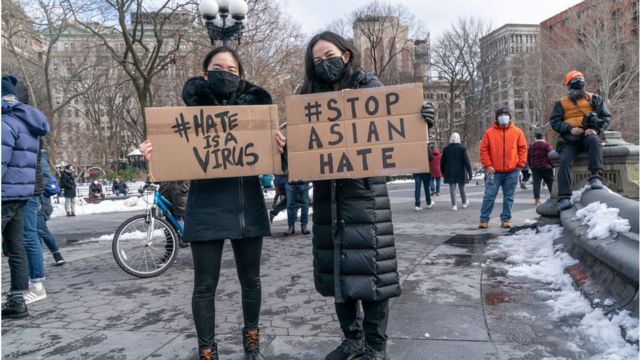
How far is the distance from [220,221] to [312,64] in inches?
45.7

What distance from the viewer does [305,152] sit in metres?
2.88

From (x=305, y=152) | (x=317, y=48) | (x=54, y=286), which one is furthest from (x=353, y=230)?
(x=54, y=286)

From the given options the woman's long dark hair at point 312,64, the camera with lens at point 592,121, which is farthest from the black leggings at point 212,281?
the camera with lens at point 592,121

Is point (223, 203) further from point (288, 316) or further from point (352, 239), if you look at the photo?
point (288, 316)

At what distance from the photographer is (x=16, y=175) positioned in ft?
13.3

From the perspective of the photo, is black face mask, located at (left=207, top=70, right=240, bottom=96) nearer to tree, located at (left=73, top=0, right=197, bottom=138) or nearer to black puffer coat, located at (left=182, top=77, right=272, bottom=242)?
black puffer coat, located at (left=182, top=77, right=272, bottom=242)

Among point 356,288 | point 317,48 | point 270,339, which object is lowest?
point 270,339

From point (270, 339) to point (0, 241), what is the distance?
273cm

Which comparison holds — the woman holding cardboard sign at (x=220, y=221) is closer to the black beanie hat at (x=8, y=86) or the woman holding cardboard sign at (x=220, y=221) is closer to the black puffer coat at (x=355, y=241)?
the black puffer coat at (x=355, y=241)

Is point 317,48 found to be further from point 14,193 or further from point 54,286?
point 54,286

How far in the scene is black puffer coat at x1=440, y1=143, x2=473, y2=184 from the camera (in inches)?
464

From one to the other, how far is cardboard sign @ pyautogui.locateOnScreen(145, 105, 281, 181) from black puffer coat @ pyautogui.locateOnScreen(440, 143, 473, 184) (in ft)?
31.4

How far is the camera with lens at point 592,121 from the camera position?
5.61m

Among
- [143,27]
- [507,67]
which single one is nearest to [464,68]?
[507,67]
